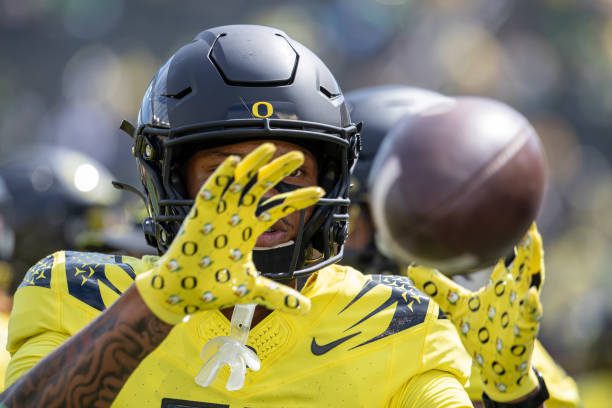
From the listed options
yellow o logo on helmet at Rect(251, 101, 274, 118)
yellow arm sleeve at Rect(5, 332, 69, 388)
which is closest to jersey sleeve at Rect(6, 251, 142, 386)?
yellow arm sleeve at Rect(5, 332, 69, 388)

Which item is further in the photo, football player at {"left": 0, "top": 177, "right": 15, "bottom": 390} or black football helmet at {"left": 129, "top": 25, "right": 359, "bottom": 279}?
football player at {"left": 0, "top": 177, "right": 15, "bottom": 390}

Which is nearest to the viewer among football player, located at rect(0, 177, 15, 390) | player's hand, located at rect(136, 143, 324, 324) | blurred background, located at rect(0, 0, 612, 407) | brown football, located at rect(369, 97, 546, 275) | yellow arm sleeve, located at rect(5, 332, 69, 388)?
player's hand, located at rect(136, 143, 324, 324)

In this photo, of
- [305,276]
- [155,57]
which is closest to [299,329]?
[305,276]

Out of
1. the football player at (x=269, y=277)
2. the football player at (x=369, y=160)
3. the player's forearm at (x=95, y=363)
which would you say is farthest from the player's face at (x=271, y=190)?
the football player at (x=369, y=160)

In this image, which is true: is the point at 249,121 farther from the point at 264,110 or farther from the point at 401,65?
the point at 401,65

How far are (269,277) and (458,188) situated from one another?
65 cm

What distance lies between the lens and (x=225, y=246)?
1.88 m

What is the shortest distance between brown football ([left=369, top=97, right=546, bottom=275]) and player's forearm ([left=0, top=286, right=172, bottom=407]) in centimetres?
101

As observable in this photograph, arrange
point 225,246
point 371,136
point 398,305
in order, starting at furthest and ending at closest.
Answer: point 371,136, point 398,305, point 225,246

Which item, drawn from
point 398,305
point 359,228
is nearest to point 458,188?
point 398,305

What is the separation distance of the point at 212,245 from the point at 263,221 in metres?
0.10

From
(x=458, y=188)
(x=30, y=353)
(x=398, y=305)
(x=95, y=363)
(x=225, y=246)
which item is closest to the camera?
(x=225, y=246)

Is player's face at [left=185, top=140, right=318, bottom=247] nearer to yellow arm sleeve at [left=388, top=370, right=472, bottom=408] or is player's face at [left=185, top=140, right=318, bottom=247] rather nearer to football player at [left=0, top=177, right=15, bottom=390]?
yellow arm sleeve at [left=388, top=370, right=472, bottom=408]

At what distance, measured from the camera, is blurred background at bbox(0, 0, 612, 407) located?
41.0 feet
